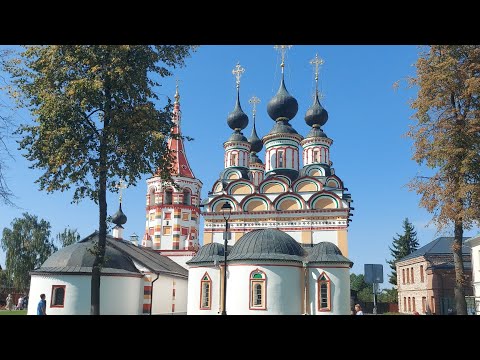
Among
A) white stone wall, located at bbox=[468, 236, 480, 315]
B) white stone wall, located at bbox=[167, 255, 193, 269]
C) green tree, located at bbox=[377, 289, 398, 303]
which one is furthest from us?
green tree, located at bbox=[377, 289, 398, 303]

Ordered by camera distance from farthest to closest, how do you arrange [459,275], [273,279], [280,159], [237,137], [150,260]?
1. [237,137]
2. [280,159]
3. [150,260]
4. [273,279]
5. [459,275]

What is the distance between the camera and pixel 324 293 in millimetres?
23203

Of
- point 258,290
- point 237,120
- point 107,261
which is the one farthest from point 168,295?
point 237,120

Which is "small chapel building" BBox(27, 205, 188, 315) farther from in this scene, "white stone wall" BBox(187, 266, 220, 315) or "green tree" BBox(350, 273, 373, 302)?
"green tree" BBox(350, 273, 373, 302)

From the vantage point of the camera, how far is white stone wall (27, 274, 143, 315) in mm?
21938

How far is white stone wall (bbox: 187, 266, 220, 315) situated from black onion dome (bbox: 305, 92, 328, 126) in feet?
53.9

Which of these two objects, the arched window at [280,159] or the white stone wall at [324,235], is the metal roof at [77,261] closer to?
the white stone wall at [324,235]

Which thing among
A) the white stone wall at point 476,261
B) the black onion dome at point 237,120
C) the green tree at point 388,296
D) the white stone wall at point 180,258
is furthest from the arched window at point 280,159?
the green tree at point 388,296

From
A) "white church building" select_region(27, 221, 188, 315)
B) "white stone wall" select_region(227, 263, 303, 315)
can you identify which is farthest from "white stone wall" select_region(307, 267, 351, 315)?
"white church building" select_region(27, 221, 188, 315)

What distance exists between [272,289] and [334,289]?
10.7 ft

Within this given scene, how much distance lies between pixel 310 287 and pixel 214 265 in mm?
4969

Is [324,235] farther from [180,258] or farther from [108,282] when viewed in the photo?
[108,282]
